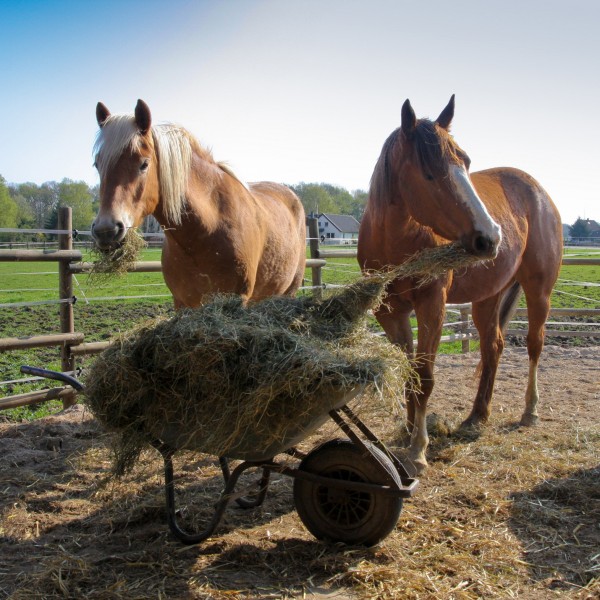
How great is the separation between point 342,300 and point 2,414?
3.95 metres

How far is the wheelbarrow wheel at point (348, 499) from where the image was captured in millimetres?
2576

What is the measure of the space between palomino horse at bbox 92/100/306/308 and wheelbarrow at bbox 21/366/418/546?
1182 mm

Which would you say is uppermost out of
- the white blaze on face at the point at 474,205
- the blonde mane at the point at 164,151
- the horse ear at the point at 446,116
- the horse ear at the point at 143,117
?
the horse ear at the point at 446,116

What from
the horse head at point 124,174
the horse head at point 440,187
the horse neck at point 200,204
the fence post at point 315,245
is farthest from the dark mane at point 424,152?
the fence post at point 315,245

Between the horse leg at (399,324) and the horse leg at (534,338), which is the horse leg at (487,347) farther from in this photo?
the horse leg at (399,324)

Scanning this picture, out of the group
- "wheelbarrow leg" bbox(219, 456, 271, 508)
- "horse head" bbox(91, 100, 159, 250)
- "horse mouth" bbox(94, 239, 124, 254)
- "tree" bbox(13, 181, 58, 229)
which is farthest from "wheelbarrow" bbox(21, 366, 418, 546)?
"tree" bbox(13, 181, 58, 229)

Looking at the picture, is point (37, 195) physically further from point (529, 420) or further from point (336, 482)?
point (336, 482)

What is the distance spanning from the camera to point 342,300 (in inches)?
116

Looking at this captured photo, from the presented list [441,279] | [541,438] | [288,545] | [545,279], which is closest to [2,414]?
[288,545]

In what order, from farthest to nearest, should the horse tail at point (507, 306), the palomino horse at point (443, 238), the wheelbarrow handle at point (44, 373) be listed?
the horse tail at point (507, 306), the palomino horse at point (443, 238), the wheelbarrow handle at point (44, 373)

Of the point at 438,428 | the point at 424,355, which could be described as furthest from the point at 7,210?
the point at 424,355

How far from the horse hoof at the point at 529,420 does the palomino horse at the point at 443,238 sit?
0.04 ft

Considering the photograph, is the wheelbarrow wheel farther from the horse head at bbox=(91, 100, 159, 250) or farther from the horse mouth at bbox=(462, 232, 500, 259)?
the horse head at bbox=(91, 100, 159, 250)

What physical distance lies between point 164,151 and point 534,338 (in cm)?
383
